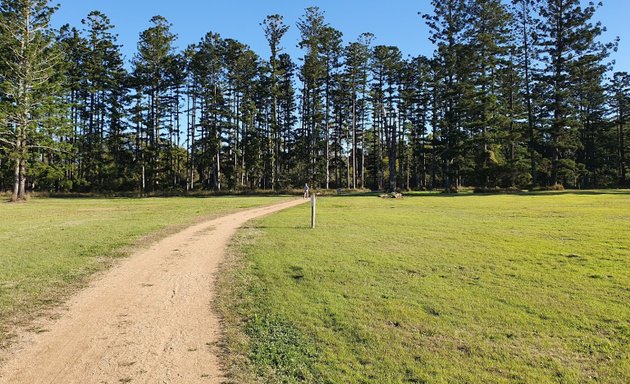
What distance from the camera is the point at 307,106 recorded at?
56656mm

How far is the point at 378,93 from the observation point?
56281 mm

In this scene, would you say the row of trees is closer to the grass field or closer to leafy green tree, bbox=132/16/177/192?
leafy green tree, bbox=132/16/177/192

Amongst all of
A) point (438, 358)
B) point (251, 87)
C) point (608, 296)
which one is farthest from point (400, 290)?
point (251, 87)

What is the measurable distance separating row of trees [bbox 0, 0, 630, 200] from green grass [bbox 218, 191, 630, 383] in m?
35.1

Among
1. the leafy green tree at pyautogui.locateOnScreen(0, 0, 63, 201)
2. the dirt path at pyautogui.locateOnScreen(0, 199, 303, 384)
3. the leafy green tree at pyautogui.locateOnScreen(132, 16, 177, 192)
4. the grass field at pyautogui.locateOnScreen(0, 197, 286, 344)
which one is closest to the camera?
the dirt path at pyautogui.locateOnScreen(0, 199, 303, 384)

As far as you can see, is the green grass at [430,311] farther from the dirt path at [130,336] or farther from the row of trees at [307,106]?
the row of trees at [307,106]

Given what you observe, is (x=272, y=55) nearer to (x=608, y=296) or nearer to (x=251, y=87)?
(x=251, y=87)

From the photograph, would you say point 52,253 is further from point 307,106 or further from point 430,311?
point 307,106

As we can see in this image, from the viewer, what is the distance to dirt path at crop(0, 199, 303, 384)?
3971 mm

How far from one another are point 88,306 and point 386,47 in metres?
53.5

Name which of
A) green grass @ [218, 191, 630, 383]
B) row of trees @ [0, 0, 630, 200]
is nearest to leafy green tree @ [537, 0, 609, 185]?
row of trees @ [0, 0, 630, 200]

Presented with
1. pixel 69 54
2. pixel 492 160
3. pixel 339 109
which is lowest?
pixel 492 160

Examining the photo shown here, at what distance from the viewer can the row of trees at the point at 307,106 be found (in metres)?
39.4

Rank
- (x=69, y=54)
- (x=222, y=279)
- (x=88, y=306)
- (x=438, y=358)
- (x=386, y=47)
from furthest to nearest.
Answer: (x=386, y=47), (x=69, y=54), (x=222, y=279), (x=88, y=306), (x=438, y=358)
